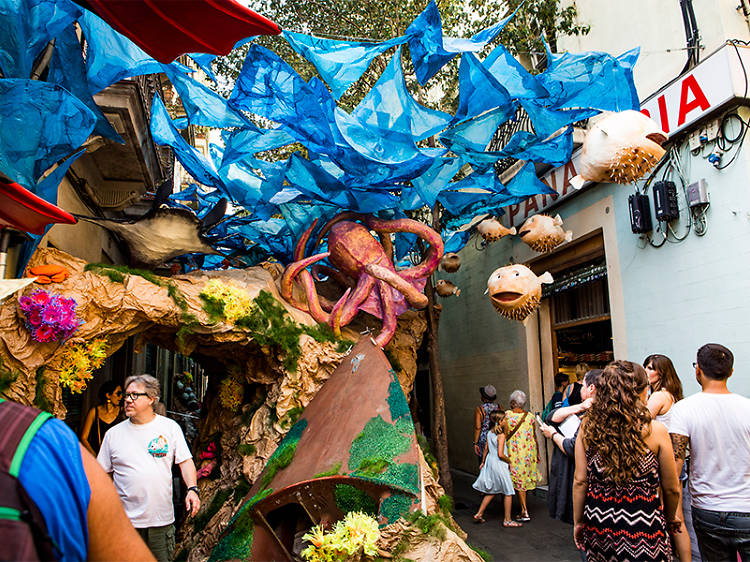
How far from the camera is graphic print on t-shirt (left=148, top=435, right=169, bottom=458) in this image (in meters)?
3.58

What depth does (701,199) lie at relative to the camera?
577cm

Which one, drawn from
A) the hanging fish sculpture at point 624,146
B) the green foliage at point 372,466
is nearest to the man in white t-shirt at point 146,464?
the green foliage at point 372,466

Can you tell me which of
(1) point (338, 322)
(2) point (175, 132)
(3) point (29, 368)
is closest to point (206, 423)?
(1) point (338, 322)

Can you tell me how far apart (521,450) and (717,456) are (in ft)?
13.5

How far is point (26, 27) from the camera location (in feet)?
13.1

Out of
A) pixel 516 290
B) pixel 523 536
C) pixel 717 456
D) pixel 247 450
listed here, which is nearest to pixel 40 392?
pixel 247 450

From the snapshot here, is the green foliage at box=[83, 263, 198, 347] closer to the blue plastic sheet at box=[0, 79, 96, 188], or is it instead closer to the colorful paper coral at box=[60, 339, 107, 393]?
the colorful paper coral at box=[60, 339, 107, 393]

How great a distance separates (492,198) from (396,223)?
161 cm

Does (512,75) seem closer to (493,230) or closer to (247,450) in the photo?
(493,230)

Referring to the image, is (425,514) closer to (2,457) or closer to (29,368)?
(29,368)

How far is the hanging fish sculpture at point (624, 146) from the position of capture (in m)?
5.30

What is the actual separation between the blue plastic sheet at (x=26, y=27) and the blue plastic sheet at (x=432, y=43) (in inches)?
116

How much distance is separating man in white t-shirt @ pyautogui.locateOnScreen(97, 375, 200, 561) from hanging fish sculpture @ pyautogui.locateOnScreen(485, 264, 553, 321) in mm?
4354

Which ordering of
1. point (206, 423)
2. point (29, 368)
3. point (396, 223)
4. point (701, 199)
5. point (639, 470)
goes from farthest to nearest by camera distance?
point (206, 423) < point (396, 223) < point (701, 199) < point (29, 368) < point (639, 470)
